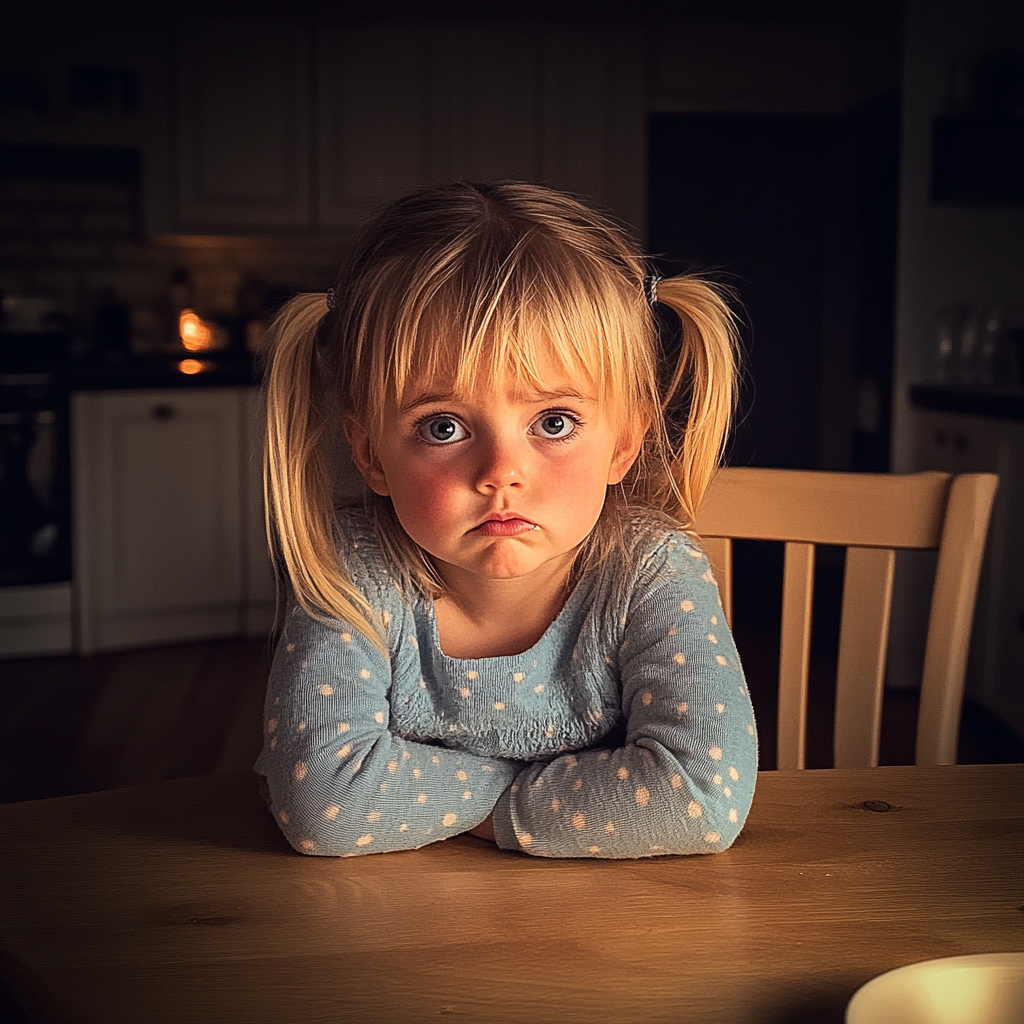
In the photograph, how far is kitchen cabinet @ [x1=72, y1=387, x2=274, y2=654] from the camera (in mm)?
3639

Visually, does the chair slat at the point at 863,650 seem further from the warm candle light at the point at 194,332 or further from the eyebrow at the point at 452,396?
the warm candle light at the point at 194,332

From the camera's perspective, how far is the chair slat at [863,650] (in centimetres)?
101

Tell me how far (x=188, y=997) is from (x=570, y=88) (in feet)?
13.9

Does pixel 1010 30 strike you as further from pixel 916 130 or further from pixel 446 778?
pixel 446 778

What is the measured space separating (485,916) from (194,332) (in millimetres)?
4067

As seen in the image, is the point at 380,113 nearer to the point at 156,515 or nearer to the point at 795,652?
the point at 156,515

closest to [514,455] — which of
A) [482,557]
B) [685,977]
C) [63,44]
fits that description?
[482,557]

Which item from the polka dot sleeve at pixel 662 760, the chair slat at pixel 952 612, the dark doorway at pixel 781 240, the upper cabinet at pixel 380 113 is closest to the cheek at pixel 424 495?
the polka dot sleeve at pixel 662 760

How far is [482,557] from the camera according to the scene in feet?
2.40

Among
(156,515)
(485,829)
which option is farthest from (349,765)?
(156,515)

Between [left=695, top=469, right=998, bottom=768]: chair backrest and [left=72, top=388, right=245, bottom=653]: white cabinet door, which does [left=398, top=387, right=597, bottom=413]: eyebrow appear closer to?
[left=695, top=469, right=998, bottom=768]: chair backrest

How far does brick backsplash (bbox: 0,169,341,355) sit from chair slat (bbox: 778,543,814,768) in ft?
11.2

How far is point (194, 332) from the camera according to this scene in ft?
14.4

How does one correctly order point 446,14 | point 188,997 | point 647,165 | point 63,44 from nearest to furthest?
point 188,997, point 63,44, point 446,14, point 647,165
